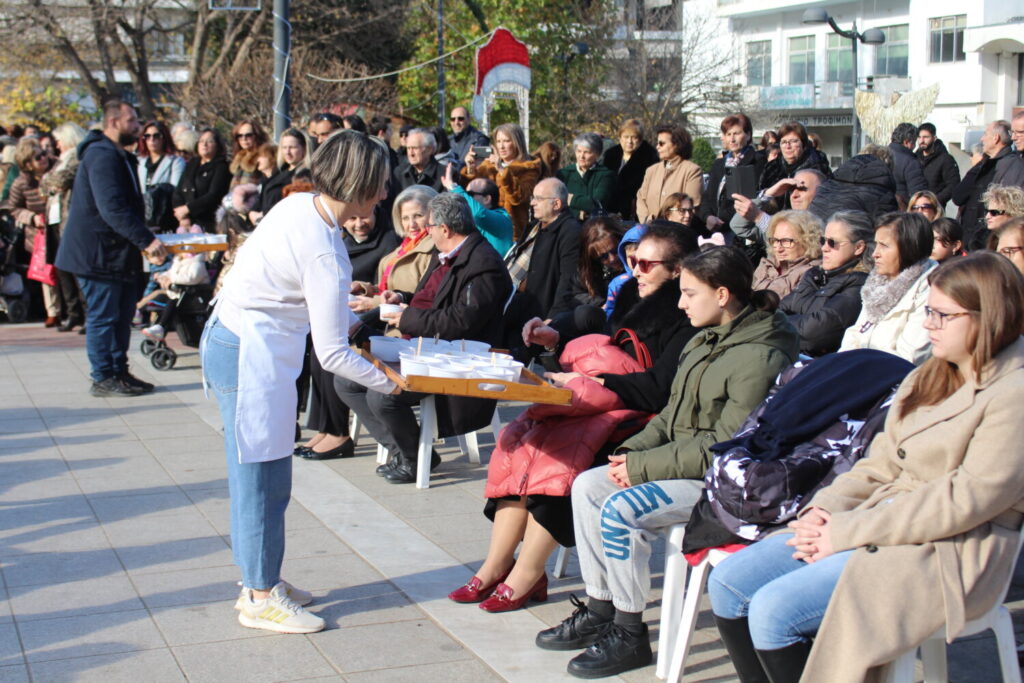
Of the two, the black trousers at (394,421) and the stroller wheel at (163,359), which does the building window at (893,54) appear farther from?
the black trousers at (394,421)

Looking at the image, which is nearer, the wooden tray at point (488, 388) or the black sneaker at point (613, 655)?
the wooden tray at point (488, 388)

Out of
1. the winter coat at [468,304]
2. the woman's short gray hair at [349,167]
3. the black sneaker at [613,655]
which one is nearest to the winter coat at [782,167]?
the winter coat at [468,304]

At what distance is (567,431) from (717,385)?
0.69 m

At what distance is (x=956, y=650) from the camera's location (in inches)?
171

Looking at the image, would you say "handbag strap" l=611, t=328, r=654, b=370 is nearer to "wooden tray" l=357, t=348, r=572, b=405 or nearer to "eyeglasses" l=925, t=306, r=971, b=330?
"wooden tray" l=357, t=348, r=572, b=405

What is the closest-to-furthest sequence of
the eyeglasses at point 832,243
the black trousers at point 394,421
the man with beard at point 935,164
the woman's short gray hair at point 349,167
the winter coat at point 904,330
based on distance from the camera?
the woman's short gray hair at point 349,167
the winter coat at point 904,330
the eyeglasses at point 832,243
the black trousers at point 394,421
the man with beard at point 935,164

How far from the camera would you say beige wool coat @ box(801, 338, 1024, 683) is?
10.5 feet

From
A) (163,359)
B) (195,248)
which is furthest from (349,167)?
(163,359)

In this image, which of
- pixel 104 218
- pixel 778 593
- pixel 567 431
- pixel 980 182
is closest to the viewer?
pixel 778 593

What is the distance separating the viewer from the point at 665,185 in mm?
9828

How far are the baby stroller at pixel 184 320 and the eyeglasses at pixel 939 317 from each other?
765 cm

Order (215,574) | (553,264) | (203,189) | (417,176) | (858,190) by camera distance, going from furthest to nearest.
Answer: (203,189), (417,176), (858,190), (553,264), (215,574)

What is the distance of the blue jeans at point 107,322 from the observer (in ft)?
29.2

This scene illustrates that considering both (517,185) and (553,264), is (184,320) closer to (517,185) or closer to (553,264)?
(517,185)
